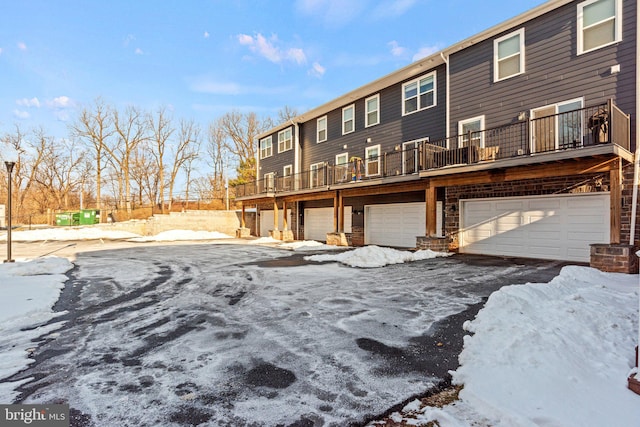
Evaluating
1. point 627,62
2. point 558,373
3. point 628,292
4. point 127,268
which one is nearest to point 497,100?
point 627,62

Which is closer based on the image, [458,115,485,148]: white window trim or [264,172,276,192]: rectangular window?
[458,115,485,148]: white window trim

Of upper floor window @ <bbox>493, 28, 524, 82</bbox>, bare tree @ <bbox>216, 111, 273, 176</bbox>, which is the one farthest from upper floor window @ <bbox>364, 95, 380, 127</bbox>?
bare tree @ <bbox>216, 111, 273, 176</bbox>

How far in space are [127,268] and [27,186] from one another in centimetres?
3536

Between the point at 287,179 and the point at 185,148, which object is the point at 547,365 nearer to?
the point at 287,179

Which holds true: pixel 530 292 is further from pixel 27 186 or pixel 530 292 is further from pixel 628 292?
pixel 27 186

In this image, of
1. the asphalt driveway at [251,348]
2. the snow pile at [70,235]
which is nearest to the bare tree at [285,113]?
the snow pile at [70,235]

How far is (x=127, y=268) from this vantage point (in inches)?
353

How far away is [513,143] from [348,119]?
8.53 m

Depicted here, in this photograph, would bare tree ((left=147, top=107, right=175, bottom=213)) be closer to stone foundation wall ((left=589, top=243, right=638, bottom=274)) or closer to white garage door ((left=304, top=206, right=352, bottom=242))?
white garage door ((left=304, top=206, right=352, bottom=242))

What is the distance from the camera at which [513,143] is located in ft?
33.2

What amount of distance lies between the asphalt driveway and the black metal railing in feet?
12.9

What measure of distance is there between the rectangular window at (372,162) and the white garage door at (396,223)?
1648 millimetres

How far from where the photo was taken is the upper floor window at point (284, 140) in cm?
2059

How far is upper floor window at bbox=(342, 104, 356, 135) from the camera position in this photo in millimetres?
16484
